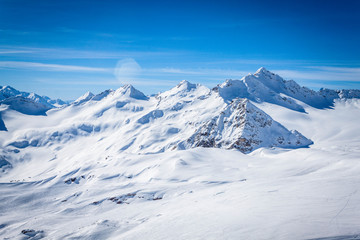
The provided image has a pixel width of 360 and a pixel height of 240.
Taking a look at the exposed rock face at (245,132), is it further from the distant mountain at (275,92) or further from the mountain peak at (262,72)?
the mountain peak at (262,72)

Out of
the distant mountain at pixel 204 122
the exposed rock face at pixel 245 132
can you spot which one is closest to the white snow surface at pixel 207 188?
the exposed rock face at pixel 245 132

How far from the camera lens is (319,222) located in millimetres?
11047

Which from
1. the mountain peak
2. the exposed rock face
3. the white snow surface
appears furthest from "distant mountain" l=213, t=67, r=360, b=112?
the exposed rock face

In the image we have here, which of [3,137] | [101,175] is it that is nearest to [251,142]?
[101,175]

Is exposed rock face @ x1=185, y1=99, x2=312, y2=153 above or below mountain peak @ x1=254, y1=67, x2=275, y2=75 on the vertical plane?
below

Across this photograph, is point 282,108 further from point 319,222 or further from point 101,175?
point 319,222

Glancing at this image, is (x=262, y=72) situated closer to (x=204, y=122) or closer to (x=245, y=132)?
(x=204, y=122)

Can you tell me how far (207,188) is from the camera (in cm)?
2861

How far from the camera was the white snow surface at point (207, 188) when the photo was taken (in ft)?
42.4

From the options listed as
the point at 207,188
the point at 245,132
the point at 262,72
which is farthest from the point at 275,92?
the point at 207,188

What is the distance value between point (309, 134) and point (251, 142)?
37.1 metres

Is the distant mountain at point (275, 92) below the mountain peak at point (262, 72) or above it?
below

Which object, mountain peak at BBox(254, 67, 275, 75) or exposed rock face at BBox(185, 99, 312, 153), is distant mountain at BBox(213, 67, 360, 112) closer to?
mountain peak at BBox(254, 67, 275, 75)

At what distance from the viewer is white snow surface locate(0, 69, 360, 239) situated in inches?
508
